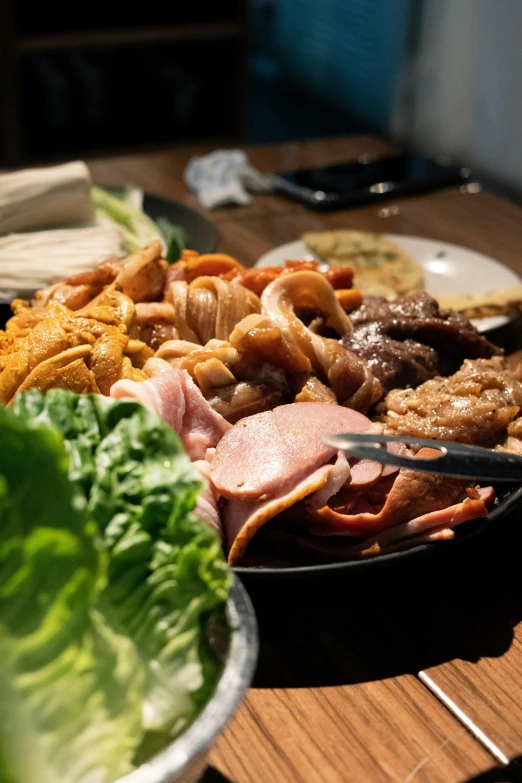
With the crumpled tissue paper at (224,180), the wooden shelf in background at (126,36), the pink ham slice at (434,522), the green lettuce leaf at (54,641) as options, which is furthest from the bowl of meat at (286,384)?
the wooden shelf in background at (126,36)

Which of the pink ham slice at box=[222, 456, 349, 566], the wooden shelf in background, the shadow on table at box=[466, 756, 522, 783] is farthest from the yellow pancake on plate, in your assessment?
the wooden shelf in background

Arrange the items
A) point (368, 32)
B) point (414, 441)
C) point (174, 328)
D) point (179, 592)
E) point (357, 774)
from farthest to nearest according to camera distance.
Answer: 1. point (368, 32)
2. point (174, 328)
3. point (414, 441)
4. point (357, 774)
5. point (179, 592)

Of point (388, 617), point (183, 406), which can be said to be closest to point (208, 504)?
point (183, 406)

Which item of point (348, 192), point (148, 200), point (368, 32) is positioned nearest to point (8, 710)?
point (148, 200)

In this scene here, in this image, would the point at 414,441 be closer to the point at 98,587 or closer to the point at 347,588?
the point at 347,588

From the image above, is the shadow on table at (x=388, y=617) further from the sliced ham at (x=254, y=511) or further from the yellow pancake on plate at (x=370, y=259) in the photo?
the yellow pancake on plate at (x=370, y=259)

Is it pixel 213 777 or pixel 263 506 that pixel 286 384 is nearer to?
pixel 263 506

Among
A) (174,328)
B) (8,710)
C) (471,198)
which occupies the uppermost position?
(8,710)
